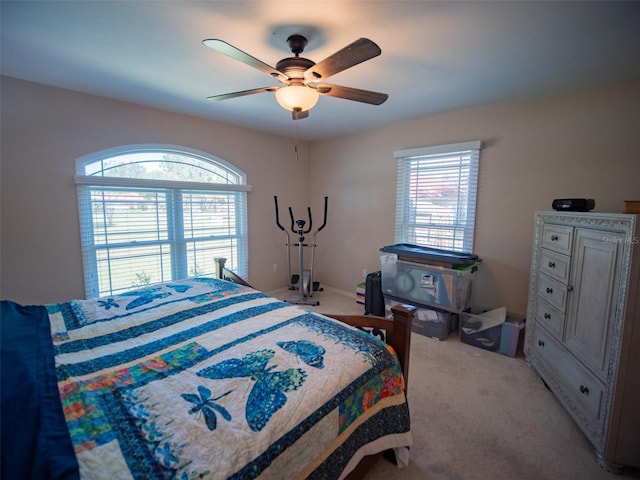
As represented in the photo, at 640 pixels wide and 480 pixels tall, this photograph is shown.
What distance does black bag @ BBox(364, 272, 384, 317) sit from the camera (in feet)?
11.8

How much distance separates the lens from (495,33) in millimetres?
1688

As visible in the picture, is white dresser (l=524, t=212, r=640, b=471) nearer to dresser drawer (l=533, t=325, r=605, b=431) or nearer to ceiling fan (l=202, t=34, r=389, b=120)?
dresser drawer (l=533, t=325, r=605, b=431)

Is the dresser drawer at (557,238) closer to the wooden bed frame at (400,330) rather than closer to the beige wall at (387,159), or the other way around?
the beige wall at (387,159)

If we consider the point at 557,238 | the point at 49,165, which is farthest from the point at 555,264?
the point at 49,165

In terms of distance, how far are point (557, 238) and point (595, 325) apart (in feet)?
2.23

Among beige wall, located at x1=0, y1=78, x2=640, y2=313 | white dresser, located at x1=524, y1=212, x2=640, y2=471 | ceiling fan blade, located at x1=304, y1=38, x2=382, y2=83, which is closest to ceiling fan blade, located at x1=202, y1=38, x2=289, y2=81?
ceiling fan blade, located at x1=304, y1=38, x2=382, y2=83

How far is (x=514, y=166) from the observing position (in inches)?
113

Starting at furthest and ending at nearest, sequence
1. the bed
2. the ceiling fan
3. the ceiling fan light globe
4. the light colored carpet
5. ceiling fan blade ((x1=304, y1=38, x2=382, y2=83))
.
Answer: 1. the ceiling fan light globe
2. the light colored carpet
3. the ceiling fan
4. ceiling fan blade ((x1=304, y1=38, x2=382, y2=83))
5. the bed

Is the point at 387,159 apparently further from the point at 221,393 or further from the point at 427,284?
the point at 221,393

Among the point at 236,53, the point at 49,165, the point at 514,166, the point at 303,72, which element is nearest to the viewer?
the point at 236,53

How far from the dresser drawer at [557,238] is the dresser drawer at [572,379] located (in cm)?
67

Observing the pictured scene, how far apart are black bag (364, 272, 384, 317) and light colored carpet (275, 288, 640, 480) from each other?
3.21ft

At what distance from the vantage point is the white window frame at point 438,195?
3.19 m

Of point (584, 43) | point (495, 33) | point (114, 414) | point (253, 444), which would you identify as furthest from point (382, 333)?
point (584, 43)
